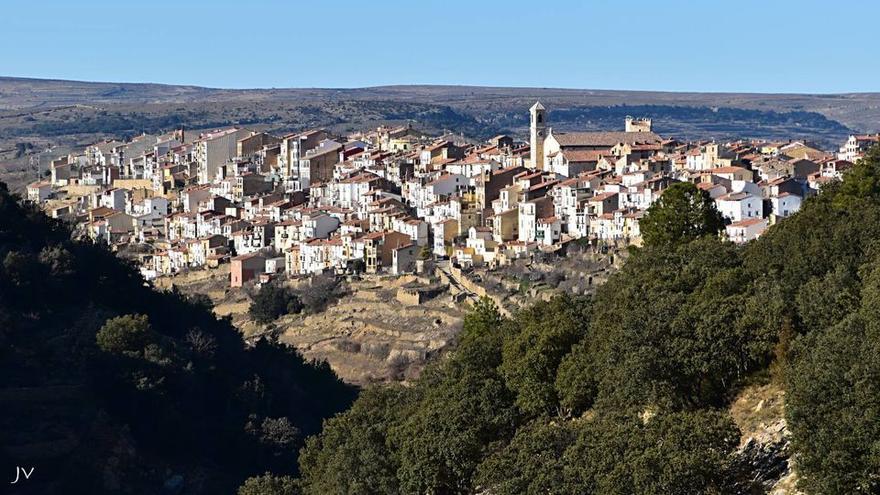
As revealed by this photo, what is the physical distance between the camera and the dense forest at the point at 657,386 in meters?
17.3

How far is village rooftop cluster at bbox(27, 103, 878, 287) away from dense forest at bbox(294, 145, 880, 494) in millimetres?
20570

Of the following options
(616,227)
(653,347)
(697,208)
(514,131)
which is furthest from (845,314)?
(514,131)

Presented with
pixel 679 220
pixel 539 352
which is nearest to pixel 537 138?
pixel 679 220

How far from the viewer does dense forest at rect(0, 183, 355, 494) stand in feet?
113

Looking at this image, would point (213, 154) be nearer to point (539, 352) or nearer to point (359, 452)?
point (359, 452)

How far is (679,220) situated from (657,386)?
13.1m

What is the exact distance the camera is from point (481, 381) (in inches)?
990

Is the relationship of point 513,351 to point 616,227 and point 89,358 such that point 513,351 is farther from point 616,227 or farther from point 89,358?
point 616,227

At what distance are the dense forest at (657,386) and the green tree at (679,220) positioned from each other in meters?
3.85

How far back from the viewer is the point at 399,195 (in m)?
65.0

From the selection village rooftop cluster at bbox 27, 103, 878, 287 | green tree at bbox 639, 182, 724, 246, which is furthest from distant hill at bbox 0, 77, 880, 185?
green tree at bbox 639, 182, 724, 246

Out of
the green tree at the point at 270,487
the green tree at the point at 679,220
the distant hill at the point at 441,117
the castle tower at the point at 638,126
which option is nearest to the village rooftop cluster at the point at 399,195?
the castle tower at the point at 638,126

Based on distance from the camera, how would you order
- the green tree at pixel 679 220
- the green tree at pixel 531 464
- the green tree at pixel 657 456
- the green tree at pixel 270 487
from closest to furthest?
the green tree at pixel 657 456
the green tree at pixel 531 464
the green tree at pixel 270 487
the green tree at pixel 679 220

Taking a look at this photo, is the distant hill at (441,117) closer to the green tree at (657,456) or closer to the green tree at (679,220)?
the green tree at (679,220)
